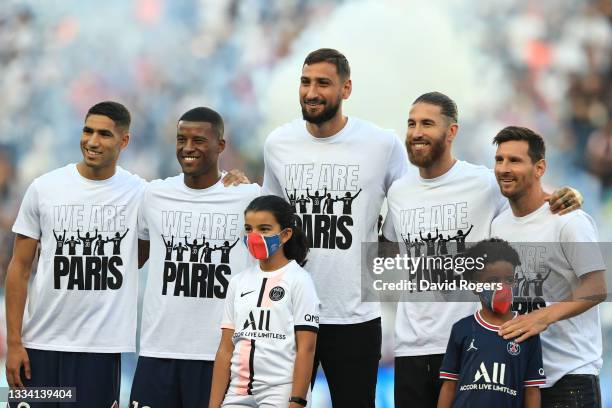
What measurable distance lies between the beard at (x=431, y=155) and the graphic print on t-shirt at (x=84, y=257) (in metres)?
1.26

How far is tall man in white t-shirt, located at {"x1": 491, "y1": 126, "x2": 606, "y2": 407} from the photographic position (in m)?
3.61

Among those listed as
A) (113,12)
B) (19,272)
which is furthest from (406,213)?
(113,12)

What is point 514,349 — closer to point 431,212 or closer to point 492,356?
point 492,356

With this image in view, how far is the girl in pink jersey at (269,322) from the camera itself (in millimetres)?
3682

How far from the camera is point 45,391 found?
414 cm

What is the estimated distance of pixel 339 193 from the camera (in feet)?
13.2

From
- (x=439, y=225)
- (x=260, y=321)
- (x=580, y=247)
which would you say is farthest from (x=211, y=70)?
(x=580, y=247)

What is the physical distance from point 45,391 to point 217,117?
131cm

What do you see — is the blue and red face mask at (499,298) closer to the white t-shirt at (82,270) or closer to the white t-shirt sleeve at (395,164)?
the white t-shirt sleeve at (395,164)

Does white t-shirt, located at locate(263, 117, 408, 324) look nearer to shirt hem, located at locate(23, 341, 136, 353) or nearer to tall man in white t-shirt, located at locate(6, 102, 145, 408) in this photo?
tall man in white t-shirt, located at locate(6, 102, 145, 408)

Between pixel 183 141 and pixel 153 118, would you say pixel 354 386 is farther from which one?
pixel 153 118

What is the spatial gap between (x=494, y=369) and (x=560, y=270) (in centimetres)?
44

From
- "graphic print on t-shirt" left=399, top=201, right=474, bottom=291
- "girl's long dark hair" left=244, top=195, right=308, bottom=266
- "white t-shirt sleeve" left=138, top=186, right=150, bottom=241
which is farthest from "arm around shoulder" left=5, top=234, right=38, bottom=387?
"graphic print on t-shirt" left=399, top=201, right=474, bottom=291

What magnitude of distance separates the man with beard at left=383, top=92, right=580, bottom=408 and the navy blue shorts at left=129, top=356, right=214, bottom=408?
76cm
